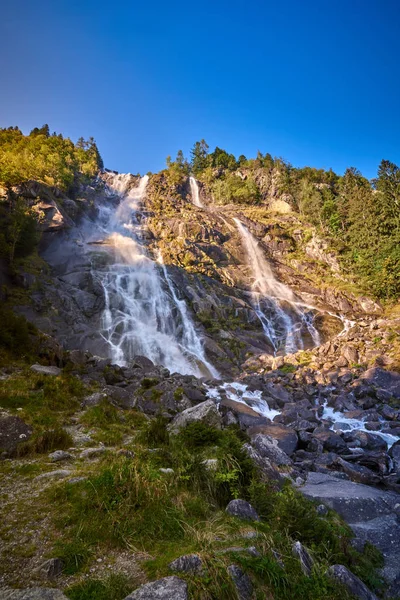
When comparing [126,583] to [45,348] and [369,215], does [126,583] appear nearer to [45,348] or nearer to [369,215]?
[45,348]

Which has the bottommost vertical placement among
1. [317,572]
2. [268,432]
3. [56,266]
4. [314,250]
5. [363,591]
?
[268,432]

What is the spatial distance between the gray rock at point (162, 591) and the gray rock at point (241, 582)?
60 centimetres

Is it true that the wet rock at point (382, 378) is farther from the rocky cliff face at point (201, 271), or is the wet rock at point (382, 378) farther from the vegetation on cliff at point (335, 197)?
the vegetation on cliff at point (335, 197)

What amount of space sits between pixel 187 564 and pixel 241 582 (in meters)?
0.66

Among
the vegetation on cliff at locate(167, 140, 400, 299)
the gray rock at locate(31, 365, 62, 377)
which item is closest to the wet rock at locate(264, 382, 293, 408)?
the gray rock at locate(31, 365, 62, 377)

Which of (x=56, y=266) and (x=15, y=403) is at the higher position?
(x=56, y=266)

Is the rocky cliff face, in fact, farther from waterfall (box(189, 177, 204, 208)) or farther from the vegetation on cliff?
waterfall (box(189, 177, 204, 208))

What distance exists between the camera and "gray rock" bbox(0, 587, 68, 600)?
3.22 m

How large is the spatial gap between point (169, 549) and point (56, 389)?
32.1ft

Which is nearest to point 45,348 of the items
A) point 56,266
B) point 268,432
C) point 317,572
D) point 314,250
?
point 268,432

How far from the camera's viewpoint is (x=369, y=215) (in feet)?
186

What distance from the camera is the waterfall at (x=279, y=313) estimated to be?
1565 inches

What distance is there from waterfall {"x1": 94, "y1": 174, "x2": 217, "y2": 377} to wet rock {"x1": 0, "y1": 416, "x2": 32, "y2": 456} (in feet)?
69.8

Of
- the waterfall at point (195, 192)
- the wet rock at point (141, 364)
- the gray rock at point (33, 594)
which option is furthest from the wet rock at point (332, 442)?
the waterfall at point (195, 192)
